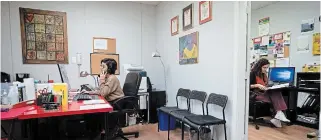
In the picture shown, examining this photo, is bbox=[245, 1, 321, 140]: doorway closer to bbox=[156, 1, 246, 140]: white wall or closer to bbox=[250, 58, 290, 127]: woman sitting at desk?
bbox=[250, 58, 290, 127]: woman sitting at desk

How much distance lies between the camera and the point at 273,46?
4316 millimetres

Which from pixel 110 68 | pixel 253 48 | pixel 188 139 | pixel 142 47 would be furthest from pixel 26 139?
pixel 253 48

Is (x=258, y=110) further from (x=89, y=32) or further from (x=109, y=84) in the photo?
(x=89, y=32)

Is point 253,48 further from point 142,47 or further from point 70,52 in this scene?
point 70,52

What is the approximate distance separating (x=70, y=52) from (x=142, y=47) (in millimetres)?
1517

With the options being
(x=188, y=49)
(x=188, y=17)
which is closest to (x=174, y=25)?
(x=188, y=17)

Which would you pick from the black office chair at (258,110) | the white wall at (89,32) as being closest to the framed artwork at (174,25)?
the white wall at (89,32)

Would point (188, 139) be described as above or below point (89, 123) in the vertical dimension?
below

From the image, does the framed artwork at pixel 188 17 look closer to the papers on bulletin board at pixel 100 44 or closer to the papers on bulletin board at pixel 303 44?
the papers on bulletin board at pixel 100 44

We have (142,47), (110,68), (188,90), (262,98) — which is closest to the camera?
(110,68)

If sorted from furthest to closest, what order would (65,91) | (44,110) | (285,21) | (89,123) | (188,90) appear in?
(285,21), (188,90), (89,123), (65,91), (44,110)

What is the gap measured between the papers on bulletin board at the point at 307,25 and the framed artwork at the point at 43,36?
185 inches

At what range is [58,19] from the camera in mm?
3629

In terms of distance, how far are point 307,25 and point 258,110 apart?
6.23 feet
